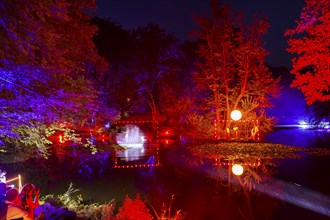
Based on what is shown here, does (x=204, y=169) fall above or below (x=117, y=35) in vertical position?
below

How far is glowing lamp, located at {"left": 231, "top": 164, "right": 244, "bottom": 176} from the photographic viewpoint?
1165 centimetres

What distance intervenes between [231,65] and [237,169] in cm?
A: 1083

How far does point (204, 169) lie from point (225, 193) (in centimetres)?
390

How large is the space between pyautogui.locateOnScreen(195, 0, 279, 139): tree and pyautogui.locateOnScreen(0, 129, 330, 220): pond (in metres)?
6.64

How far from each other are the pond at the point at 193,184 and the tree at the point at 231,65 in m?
6.64

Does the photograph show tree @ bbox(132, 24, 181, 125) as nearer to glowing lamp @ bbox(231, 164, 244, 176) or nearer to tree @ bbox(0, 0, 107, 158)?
glowing lamp @ bbox(231, 164, 244, 176)

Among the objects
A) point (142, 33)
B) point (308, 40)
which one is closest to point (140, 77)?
point (142, 33)

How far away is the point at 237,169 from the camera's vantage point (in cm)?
1245

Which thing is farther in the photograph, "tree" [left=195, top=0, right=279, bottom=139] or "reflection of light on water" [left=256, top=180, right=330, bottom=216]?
"tree" [left=195, top=0, right=279, bottom=139]

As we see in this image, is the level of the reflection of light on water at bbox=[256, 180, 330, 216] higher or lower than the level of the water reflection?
lower

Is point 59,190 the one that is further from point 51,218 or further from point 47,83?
point 47,83

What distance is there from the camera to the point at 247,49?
68.4ft

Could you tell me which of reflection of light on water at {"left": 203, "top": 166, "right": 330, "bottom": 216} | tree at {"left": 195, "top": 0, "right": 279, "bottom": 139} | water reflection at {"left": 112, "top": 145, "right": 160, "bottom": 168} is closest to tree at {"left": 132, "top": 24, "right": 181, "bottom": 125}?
tree at {"left": 195, "top": 0, "right": 279, "bottom": 139}

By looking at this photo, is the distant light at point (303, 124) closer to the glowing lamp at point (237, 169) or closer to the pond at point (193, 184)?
the pond at point (193, 184)
